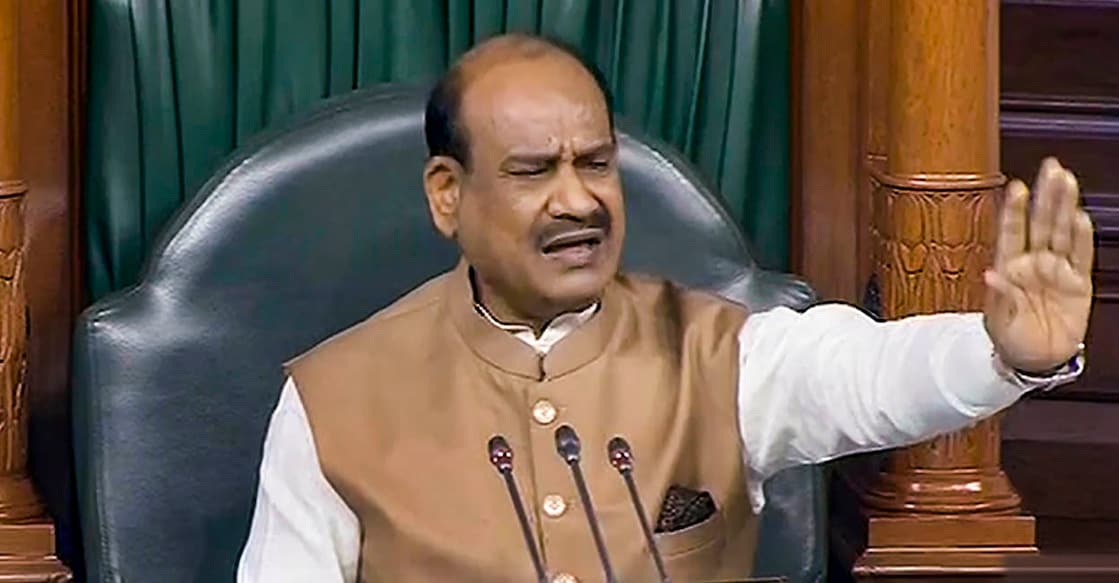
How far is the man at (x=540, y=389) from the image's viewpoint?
5.84ft

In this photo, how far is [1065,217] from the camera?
1515 millimetres

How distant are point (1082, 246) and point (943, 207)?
0.69m

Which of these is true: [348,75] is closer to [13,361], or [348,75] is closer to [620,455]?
[13,361]

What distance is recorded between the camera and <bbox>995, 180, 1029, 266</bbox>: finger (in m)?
1.52

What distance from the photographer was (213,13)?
2471 mm

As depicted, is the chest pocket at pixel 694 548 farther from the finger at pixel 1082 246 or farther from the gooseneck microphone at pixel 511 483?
the finger at pixel 1082 246

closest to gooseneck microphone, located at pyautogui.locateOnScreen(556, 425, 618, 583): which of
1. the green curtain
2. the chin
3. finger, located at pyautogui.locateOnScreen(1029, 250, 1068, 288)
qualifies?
the chin

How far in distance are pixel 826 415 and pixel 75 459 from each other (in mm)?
891

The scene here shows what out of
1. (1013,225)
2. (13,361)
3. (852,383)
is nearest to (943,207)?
(852,383)

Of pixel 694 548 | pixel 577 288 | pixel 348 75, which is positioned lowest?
pixel 694 548

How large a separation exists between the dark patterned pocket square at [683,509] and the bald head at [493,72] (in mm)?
321

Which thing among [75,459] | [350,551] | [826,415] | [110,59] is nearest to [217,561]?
[75,459]

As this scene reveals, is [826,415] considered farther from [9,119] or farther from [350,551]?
[9,119]

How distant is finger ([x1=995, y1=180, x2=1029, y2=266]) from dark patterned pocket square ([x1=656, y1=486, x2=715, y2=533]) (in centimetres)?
44
